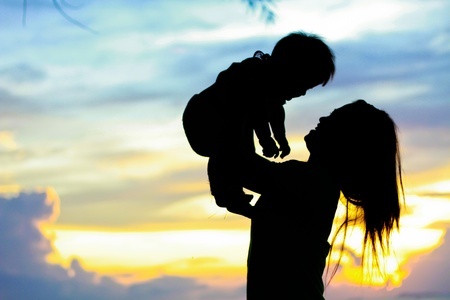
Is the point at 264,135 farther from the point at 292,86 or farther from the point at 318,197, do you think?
the point at 318,197

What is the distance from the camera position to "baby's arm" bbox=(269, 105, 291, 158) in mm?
4152

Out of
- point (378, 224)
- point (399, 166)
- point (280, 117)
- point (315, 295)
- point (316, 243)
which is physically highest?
point (280, 117)

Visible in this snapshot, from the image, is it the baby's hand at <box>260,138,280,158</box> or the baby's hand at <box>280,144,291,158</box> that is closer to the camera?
the baby's hand at <box>260,138,280,158</box>

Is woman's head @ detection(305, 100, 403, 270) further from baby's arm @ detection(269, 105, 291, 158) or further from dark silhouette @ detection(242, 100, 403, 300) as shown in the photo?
baby's arm @ detection(269, 105, 291, 158)

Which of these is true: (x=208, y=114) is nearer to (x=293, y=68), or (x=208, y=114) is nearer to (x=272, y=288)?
(x=293, y=68)

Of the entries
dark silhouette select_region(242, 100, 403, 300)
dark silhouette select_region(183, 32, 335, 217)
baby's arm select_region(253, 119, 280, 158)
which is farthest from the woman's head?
baby's arm select_region(253, 119, 280, 158)

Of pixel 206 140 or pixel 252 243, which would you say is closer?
pixel 252 243

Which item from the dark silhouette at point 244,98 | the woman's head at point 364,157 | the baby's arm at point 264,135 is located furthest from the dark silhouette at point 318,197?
the baby's arm at point 264,135

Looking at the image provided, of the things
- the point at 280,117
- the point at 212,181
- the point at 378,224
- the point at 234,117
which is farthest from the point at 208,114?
the point at 378,224

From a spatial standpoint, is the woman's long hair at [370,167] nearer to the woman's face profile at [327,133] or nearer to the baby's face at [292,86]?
the woman's face profile at [327,133]

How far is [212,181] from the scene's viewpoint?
11.8 ft

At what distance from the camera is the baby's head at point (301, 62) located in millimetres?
3756

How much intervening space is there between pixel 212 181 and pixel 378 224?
42.0 inches

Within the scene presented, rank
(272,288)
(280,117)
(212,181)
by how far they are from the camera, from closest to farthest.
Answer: (272,288) → (212,181) → (280,117)
